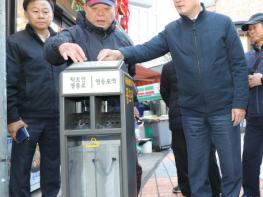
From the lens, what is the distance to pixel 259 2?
33969mm

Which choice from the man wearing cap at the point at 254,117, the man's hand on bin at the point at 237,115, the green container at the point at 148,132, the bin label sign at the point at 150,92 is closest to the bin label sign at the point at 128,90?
the man's hand on bin at the point at 237,115

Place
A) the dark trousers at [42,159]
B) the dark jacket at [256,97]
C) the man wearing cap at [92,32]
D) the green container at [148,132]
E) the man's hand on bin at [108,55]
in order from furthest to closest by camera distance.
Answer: the green container at [148,132], the dark jacket at [256,97], the dark trousers at [42,159], the man wearing cap at [92,32], the man's hand on bin at [108,55]

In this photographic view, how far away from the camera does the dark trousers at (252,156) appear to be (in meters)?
4.47

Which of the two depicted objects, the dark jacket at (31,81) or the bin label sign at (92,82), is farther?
the dark jacket at (31,81)

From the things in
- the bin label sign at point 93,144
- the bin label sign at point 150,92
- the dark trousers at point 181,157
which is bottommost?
the dark trousers at point 181,157

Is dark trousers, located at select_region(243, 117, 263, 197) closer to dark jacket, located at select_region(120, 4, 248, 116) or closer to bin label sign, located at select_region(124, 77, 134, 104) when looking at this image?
dark jacket, located at select_region(120, 4, 248, 116)

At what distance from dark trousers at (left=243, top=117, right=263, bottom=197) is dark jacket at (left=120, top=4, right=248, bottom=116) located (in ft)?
4.06

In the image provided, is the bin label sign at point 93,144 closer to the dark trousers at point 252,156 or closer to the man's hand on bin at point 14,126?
the man's hand on bin at point 14,126

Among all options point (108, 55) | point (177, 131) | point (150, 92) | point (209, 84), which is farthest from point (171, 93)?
point (150, 92)

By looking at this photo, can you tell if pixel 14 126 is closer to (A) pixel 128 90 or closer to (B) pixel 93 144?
(B) pixel 93 144

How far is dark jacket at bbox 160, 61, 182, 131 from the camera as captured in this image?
513cm

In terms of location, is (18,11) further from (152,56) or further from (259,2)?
(259,2)

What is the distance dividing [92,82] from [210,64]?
1237mm

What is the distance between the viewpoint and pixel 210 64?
3330mm
